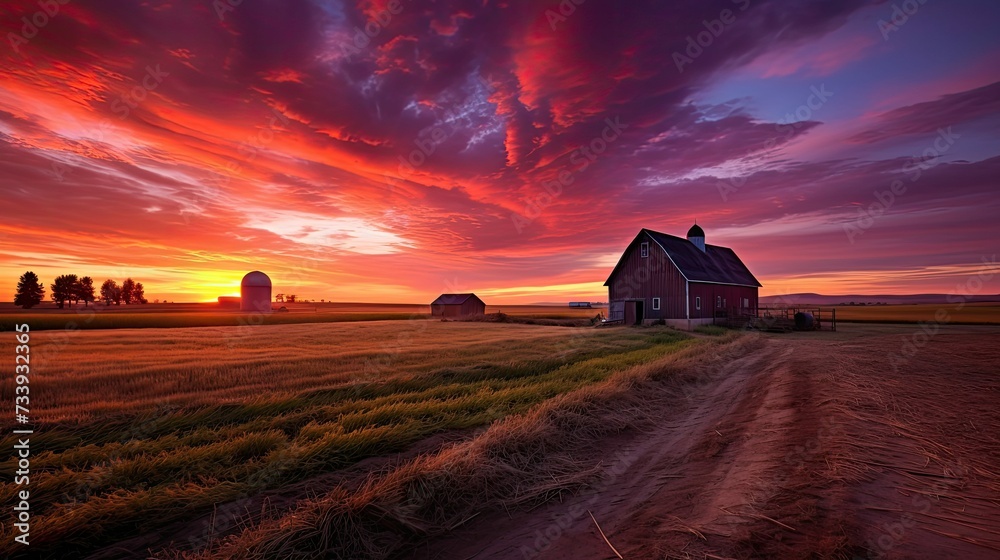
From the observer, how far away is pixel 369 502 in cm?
393

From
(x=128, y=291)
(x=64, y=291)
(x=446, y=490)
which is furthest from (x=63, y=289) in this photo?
(x=446, y=490)

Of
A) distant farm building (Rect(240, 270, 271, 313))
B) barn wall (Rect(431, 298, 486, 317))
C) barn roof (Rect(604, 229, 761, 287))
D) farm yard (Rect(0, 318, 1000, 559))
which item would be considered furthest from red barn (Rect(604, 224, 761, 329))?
distant farm building (Rect(240, 270, 271, 313))

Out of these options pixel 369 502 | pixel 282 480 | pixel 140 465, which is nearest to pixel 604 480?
pixel 369 502

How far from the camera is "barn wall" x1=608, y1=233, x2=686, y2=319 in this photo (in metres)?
37.0

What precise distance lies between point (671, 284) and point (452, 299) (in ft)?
145

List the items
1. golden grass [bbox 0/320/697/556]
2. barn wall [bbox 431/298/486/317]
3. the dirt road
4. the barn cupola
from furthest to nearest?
barn wall [bbox 431/298/486/317]
the barn cupola
golden grass [bbox 0/320/697/556]
the dirt road

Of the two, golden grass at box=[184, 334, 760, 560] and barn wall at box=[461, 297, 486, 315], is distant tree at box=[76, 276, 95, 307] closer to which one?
barn wall at box=[461, 297, 486, 315]

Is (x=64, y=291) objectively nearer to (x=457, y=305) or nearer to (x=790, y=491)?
(x=457, y=305)

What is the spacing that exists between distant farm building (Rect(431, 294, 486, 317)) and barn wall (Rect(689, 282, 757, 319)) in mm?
40057

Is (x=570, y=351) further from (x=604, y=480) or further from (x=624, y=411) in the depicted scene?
(x=604, y=480)

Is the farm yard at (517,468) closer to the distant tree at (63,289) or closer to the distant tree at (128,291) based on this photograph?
the distant tree at (63,289)

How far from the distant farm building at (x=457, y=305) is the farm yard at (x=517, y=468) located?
61.4 m

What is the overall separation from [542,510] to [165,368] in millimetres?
13158

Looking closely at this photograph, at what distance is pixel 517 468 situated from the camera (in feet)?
17.4
